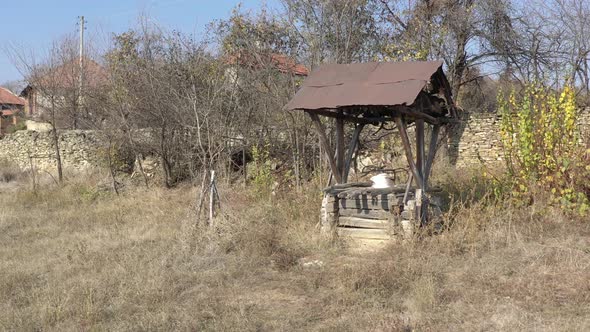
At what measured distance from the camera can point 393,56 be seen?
476 inches

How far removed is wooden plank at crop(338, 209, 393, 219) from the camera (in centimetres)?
704

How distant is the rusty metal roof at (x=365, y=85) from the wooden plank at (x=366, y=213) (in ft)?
4.96

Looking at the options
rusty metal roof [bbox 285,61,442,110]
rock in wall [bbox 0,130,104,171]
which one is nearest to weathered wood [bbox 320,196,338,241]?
rusty metal roof [bbox 285,61,442,110]

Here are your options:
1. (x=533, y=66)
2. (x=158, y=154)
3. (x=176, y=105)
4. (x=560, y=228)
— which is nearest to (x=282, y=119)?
(x=176, y=105)

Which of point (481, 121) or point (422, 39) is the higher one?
point (422, 39)

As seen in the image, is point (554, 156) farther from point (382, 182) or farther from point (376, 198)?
point (376, 198)

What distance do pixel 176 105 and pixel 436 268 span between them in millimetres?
8069

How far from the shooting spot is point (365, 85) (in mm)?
6883

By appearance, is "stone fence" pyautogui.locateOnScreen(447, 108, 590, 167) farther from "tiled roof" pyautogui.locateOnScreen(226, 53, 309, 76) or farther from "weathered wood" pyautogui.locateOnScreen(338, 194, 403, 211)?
"weathered wood" pyautogui.locateOnScreen(338, 194, 403, 211)

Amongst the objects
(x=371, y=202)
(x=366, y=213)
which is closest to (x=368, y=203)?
(x=371, y=202)

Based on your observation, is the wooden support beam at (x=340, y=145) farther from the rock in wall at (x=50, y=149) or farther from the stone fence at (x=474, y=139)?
the rock in wall at (x=50, y=149)

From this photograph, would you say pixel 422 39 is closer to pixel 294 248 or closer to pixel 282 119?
pixel 282 119

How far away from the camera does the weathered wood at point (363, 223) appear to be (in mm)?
7000

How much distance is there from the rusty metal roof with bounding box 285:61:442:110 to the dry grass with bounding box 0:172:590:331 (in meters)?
1.81
